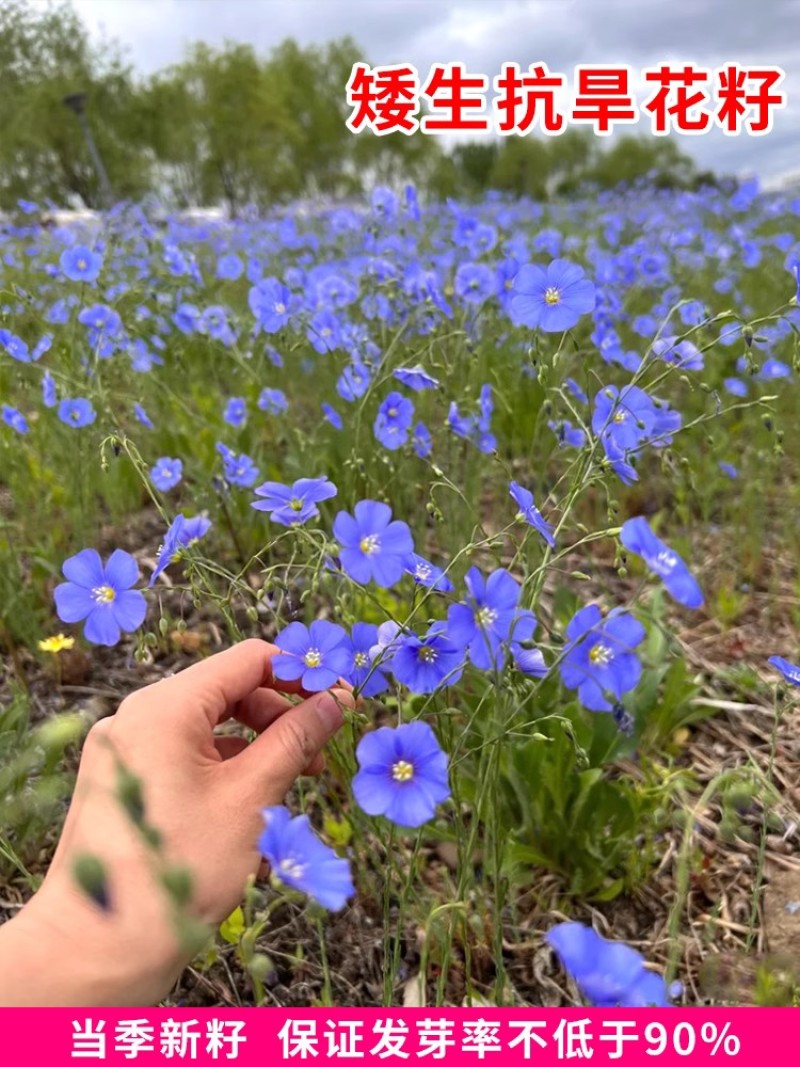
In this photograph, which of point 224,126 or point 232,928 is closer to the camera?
point 232,928

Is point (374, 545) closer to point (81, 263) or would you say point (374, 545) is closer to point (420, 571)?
point (420, 571)

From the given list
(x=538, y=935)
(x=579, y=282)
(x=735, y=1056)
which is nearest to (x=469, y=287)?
(x=579, y=282)

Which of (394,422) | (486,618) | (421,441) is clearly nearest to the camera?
(486,618)

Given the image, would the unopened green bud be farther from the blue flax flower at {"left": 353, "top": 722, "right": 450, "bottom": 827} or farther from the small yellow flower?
the small yellow flower

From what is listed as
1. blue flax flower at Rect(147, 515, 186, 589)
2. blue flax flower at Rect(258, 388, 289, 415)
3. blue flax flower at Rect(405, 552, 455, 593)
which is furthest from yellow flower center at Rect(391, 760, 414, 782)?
blue flax flower at Rect(258, 388, 289, 415)

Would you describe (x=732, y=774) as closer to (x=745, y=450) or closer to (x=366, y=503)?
(x=366, y=503)

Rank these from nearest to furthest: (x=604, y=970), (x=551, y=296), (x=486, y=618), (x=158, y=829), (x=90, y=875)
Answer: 1. (x=90, y=875)
2. (x=604, y=970)
3. (x=158, y=829)
4. (x=486, y=618)
5. (x=551, y=296)

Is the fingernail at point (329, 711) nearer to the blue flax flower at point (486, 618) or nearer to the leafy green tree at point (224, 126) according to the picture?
the blue flax flower at point (486, 618)

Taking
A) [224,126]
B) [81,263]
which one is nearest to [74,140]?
[224,126]

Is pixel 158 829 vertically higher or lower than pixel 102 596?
lower
